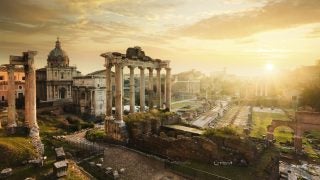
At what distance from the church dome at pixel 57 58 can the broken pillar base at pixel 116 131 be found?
33.9m

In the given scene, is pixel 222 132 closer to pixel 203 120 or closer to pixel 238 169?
pixel 238 169

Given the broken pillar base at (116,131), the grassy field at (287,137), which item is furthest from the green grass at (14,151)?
the grassy field at (287,137)

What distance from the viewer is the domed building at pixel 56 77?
49.4m

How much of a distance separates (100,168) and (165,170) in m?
4.40

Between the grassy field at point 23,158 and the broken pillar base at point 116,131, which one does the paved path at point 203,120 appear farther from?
the grassy field at point 23,158

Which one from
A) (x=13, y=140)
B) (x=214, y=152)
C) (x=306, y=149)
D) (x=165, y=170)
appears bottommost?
(x=306, y=149)

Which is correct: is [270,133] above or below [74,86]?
below

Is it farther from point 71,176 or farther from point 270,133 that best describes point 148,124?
point 270,133

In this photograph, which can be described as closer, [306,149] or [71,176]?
[71,176]

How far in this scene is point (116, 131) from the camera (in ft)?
71.8

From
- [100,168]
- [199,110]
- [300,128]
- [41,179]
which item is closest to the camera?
[41,179]

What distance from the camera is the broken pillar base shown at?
70.6ft

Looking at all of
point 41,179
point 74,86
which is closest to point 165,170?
point 41,179

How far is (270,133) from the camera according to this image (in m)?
30.1
